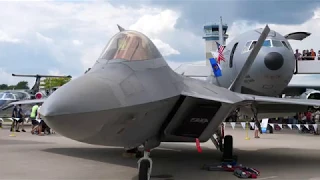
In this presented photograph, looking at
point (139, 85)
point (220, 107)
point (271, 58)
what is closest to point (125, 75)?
point (139, 85)

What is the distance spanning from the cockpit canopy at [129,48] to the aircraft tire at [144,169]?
166 centimetres

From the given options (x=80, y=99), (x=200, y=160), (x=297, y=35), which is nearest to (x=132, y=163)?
(x=200, y=160)

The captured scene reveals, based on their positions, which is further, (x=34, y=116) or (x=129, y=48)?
(x=34, y=116)

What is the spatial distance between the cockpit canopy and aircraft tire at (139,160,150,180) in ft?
5.43

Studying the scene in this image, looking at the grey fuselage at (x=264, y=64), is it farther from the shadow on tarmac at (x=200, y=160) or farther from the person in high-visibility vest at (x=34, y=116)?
the person in high-visibility vest at (x=34, y=116)

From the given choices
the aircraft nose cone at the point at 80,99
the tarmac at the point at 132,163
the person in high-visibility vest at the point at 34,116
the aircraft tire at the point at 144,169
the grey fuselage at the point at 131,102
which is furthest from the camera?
the person in high-visibility vest at the point at 34,116

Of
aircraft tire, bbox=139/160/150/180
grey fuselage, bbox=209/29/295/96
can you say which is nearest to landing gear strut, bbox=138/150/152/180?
aircraft tire, bbox=139/160/150/180

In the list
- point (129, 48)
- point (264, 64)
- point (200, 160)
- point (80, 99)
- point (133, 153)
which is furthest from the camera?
point (264, 64)

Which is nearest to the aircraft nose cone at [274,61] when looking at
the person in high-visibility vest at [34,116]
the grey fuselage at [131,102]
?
the grey fuselage at [131,102]

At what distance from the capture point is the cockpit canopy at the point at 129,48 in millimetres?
6269

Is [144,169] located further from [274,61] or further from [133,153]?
[274,61]

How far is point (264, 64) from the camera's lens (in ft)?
42.0

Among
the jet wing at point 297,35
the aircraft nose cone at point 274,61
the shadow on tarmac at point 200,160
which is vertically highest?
the jet wing at point 297,35

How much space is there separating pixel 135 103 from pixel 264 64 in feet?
27.8
